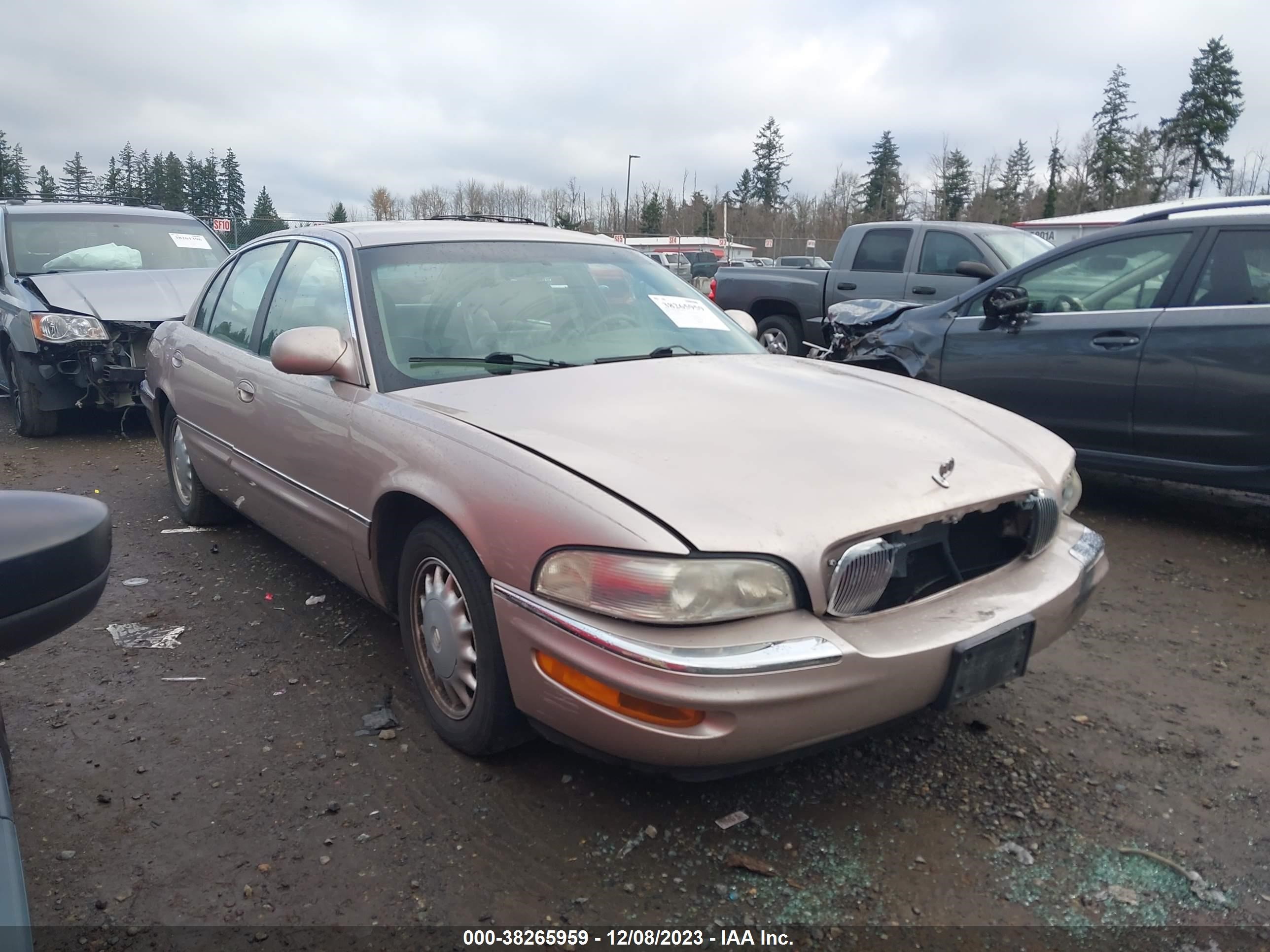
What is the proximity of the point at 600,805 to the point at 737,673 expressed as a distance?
2.61ft

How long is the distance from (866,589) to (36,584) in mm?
1701

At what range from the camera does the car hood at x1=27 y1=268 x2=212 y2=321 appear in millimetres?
6852

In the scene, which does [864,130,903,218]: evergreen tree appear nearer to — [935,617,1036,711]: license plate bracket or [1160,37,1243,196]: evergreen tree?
[1160,37,1243,196]: evergreen tree

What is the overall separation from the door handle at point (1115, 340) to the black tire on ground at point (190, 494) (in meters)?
4.70

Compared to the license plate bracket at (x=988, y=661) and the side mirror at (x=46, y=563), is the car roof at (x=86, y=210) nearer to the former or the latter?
the side mirror at (x=46, y=563)

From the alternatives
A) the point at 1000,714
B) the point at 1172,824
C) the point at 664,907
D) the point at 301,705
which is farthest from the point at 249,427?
the point at 1172,824

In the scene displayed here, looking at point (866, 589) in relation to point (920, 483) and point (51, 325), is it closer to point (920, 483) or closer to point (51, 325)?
point (920, 483)

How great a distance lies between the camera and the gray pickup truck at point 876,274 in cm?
869

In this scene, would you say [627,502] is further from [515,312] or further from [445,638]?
[515,312]

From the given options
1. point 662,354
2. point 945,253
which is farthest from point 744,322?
point 945,253

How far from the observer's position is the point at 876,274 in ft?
30.2

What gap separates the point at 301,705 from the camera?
3137mm

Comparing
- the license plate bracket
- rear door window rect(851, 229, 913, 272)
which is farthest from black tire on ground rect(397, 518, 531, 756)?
rear door window rect(851, 229, 913, 272)

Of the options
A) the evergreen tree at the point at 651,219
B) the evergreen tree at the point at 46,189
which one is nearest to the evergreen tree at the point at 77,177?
the evergreen tree at the point at 46,189
